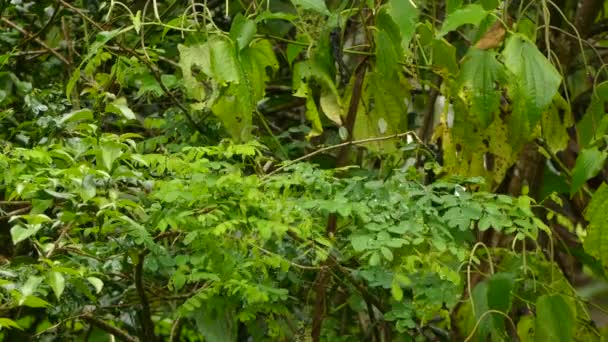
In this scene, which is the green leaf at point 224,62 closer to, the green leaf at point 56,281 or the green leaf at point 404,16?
the green leaf at point 404,16

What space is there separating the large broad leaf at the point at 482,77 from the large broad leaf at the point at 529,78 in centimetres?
6

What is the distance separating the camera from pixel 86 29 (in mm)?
2705

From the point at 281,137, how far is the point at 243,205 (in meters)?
0.91

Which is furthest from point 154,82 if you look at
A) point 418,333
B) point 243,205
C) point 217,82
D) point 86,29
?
point 418,333

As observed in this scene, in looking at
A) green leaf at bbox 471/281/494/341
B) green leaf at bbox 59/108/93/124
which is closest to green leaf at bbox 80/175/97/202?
green leaf at bbox 59/108/93/124

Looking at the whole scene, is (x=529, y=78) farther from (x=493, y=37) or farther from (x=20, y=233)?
(x=20, y=233)

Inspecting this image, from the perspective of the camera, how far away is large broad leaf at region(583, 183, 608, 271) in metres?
2.12

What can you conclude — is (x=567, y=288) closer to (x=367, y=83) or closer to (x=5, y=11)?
(x=367, y=83)

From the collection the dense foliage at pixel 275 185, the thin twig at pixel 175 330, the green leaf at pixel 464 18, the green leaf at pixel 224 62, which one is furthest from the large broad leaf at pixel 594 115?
the thin twig at pixel 175 330

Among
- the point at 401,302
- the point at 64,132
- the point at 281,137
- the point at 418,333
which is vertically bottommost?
the point at 418,333

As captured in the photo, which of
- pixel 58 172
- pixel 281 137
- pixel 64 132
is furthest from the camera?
pixel 281 137

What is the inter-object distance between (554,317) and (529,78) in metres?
0.59

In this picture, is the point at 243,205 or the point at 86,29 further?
the point at 86,29

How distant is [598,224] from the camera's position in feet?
7.05
